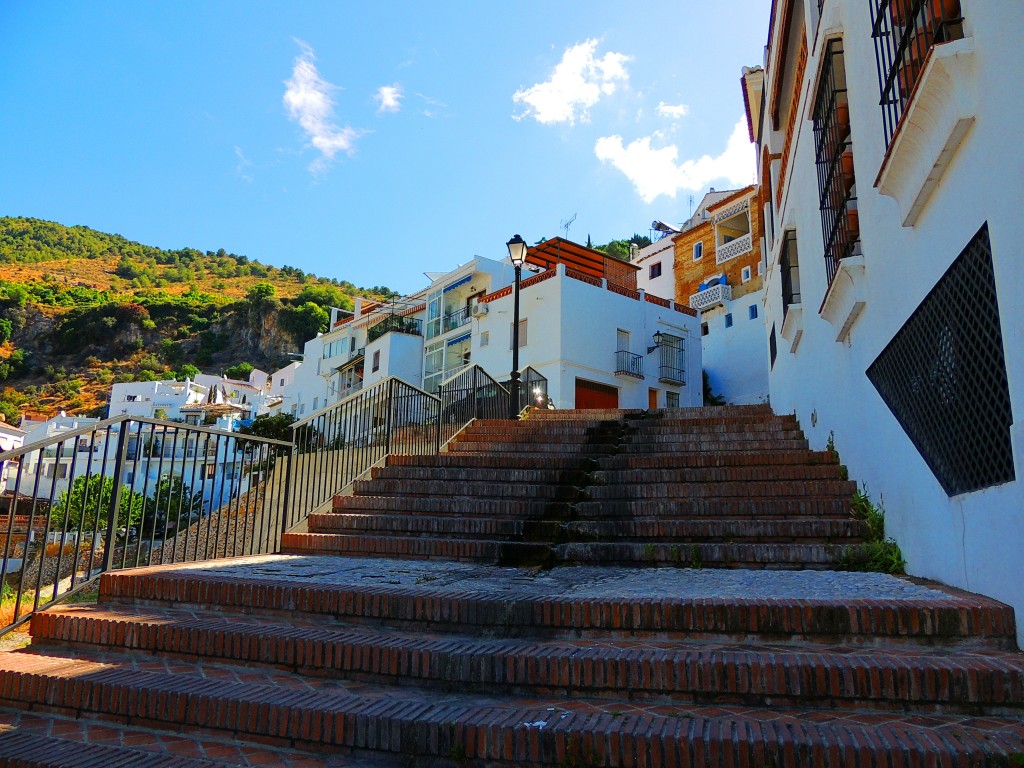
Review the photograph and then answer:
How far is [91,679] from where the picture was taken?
3.29 metres

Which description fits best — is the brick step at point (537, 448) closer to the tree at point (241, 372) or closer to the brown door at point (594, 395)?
the brown door at point (594, 395)

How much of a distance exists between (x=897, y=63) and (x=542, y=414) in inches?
381

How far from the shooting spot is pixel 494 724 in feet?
8.68

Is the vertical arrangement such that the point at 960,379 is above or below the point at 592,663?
above

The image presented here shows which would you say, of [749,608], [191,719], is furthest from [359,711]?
[749,608]

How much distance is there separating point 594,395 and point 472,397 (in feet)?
53.7

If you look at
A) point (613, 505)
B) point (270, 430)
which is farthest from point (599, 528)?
point (270, 430)

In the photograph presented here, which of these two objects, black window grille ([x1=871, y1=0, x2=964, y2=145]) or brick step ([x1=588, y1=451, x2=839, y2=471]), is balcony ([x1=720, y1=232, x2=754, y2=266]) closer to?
brick step ([x1=588, y1=451, x2=839, y2=471])

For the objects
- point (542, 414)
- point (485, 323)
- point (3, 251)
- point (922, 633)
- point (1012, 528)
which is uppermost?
point (3, 251)

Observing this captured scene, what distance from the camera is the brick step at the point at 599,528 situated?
539 centimetres

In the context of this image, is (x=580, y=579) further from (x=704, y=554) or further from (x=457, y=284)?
(x=457, y=284)

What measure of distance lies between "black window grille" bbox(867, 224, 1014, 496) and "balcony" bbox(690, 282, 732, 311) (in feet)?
104

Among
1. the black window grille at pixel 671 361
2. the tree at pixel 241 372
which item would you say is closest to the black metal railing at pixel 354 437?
the black window grille at pixel 671 361

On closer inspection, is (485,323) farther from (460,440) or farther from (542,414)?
(460,440)
